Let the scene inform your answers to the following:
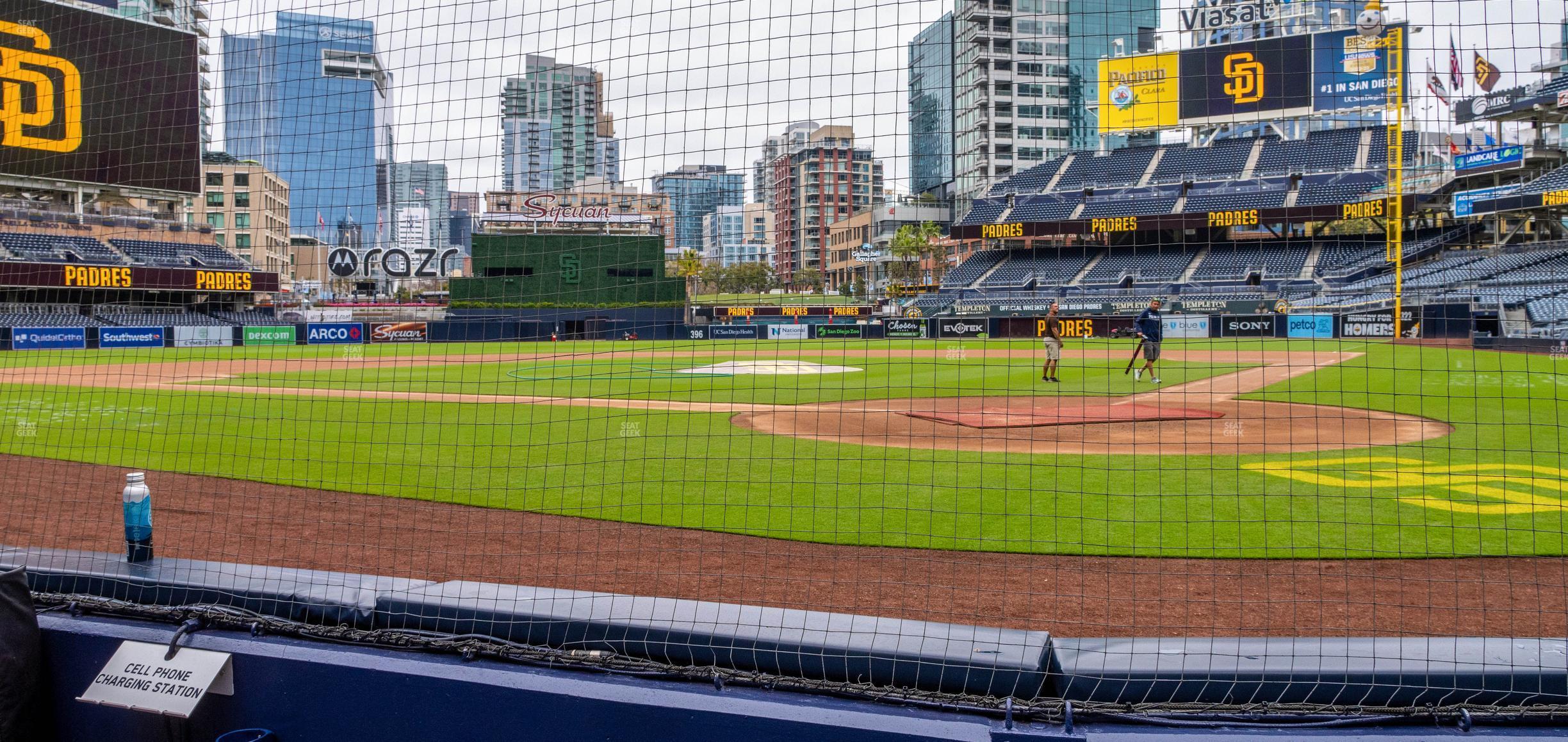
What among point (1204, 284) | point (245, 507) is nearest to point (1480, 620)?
point (245, 507)

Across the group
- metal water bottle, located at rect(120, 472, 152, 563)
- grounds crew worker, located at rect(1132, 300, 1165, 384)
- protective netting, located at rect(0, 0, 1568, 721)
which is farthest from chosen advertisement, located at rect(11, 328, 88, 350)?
metal water bottle, located at rect(120, 472, 152, 563)

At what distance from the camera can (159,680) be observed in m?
3.69

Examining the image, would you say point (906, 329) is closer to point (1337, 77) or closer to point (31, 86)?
point (1337, 77)

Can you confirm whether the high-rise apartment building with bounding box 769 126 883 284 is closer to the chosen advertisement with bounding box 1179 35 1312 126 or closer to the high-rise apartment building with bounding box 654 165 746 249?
the high-rise apartment building with bounding box 654 165 746 249

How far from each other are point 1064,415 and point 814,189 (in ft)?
30.5

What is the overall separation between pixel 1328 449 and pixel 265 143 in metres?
10.6

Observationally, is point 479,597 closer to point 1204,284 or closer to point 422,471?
point 422,471

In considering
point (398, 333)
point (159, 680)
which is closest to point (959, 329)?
point (398, 333)

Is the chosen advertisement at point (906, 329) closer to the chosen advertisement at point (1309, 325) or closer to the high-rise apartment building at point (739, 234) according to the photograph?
the chosen advertisement at point (1309, 325)

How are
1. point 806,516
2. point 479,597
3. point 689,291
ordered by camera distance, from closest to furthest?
point 479,597, point 689,291, point 806,516

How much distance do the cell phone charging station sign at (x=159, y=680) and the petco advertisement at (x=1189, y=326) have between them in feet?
116

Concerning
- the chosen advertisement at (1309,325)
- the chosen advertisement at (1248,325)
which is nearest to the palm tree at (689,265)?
the chosen advertisement at (1248,325)

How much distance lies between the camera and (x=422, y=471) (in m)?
10.3

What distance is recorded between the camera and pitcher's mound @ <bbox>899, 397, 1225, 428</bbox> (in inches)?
495
